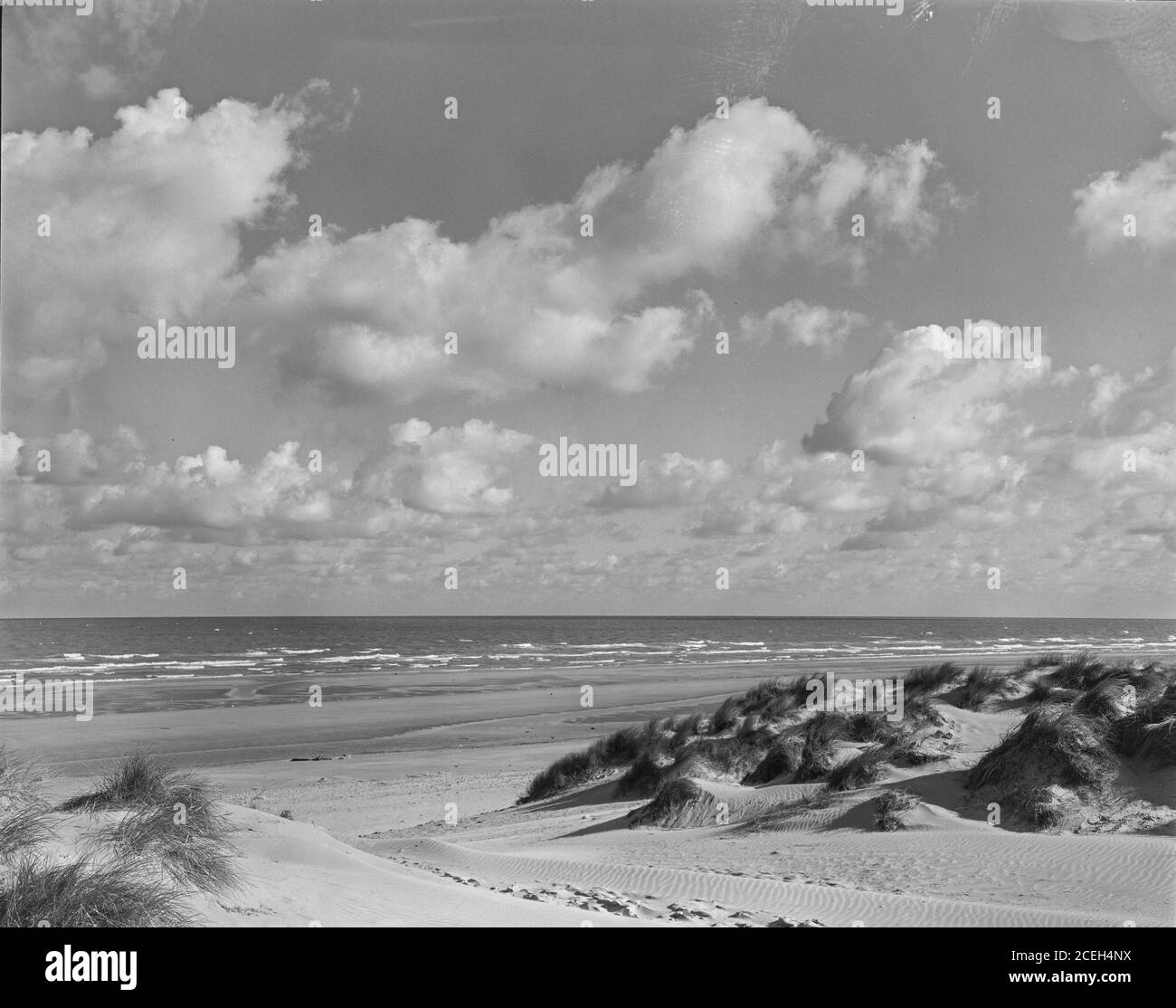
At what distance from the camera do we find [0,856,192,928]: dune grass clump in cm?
466

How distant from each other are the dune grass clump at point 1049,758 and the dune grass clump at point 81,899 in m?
7.81

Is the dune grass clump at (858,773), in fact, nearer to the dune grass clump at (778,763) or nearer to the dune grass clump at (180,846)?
the dune grass clump at (778,763)

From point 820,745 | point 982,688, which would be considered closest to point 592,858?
point 820,745

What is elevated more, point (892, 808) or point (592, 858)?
point (892, 808)

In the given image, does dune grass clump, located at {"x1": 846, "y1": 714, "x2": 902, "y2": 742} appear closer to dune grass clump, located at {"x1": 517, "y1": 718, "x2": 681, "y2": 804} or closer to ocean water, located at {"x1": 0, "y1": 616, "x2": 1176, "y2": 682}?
dune grass clump, located at {"x1": 517, "y1": 718, "x2": 681, "y2": 804}

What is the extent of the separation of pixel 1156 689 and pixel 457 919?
27.8 feet

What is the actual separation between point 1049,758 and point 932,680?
800cm

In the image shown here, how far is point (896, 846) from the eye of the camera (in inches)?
327

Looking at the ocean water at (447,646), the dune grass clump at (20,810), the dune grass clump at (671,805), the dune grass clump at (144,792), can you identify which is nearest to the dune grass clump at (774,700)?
the dune grass clump at (671,805)

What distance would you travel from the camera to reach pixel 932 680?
55.1 feet

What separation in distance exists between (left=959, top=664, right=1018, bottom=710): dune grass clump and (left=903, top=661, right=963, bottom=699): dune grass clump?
1227 mm

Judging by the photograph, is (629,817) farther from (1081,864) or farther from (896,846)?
(1081,864)

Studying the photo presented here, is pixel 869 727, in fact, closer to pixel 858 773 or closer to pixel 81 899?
pixel 858 773
